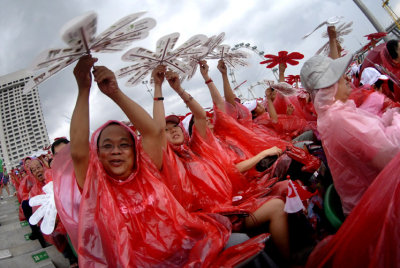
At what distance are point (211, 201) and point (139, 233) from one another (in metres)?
0.75

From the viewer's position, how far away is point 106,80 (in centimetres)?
152

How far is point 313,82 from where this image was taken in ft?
4.83

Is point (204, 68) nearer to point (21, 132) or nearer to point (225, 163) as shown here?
point (225, 163)

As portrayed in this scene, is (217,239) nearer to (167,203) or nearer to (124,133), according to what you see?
(167,203)

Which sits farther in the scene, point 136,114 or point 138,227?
point 136,114

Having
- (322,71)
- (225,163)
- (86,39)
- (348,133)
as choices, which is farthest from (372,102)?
(86,39)

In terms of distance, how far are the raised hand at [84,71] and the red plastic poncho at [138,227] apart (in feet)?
1.37

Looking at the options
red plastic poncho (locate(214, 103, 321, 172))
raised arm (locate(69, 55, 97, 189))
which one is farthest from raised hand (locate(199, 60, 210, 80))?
raised arm (locate(69, 55, 97, 189))

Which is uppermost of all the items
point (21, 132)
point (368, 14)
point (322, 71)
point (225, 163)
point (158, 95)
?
point (21, 132)

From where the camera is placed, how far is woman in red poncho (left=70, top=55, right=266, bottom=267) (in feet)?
4.26

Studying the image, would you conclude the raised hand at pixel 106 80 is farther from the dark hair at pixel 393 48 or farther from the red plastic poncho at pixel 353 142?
the dark hair at pixel 393 48

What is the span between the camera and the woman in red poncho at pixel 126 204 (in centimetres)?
130

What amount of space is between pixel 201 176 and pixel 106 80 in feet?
3.75

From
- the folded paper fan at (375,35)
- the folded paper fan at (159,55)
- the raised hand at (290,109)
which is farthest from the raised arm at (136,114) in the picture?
the folded paper fan at (375,35)
